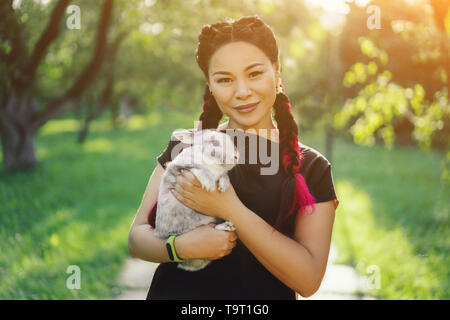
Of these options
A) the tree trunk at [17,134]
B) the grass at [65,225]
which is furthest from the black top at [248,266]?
the tree trunk at [17,134]

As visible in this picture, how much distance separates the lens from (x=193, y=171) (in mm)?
2359

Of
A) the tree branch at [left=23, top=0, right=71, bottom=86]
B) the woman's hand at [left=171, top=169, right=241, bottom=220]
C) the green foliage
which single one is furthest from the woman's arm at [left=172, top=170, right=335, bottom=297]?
the tree branch at [left=23, top=0, right=71, bottom=86]

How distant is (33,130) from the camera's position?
42.5 ft

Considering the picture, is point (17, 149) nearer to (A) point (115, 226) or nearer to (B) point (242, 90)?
(A) point (115, 226)

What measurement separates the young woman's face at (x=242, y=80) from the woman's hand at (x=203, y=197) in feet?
1.46

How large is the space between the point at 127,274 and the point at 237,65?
5.11 metres

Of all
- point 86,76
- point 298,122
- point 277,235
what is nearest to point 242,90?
point 277,235

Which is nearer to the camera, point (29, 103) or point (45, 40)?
point (45, 40)

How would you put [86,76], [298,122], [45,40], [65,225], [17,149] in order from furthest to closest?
[17,149] → [298,122] → [86,76] → [65,225] → [45,40]

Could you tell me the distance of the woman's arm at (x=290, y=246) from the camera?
215 cm

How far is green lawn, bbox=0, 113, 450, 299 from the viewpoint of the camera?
5930mm

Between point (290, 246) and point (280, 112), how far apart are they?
0.86m

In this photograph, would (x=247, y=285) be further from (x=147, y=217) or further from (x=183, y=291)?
(x=147, y=217)

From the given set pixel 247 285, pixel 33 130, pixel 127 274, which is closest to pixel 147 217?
pixel 247 285
